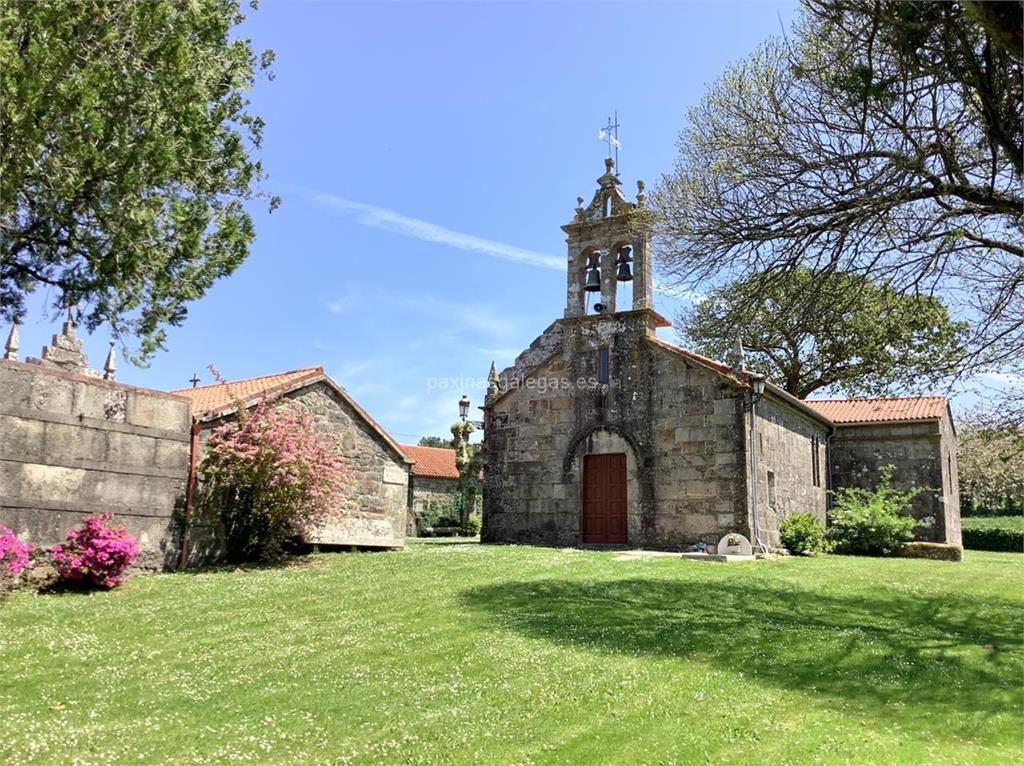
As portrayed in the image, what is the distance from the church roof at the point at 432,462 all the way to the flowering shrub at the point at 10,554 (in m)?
26.0

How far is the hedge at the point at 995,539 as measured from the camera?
31891 mm

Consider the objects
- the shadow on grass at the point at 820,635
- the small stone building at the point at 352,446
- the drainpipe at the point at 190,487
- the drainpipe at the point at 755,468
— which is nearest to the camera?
the shadow on grass at the point at 820,635

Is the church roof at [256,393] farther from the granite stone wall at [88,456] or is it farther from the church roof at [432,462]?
the church roof at [432,462]

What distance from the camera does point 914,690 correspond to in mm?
6504

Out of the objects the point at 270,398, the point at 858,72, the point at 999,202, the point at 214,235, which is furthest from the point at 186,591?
the point at 999,202

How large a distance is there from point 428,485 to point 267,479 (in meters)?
23.5

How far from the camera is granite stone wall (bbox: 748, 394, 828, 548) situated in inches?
747

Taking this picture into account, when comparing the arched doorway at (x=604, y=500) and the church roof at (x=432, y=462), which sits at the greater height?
the church roof at (x=432, y=462)

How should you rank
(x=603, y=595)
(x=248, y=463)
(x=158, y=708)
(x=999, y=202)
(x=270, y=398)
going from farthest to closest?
1. (x=270, y=398)
2. (x=248, y=463)
3. (x=603, y=595)
4. (x=999, y=202)
5. (x=158, y=708)

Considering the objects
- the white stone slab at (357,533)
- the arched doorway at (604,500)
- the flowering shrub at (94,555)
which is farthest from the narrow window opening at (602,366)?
the flowering shrub at (94,555)

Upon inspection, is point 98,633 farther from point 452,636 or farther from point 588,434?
point 588,434

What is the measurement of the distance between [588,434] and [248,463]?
955cm

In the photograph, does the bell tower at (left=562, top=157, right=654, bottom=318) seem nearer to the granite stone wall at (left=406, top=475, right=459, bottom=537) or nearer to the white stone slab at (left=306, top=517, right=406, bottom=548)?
the white stone slab at (left=306, top=517, right=406, bottom=548)

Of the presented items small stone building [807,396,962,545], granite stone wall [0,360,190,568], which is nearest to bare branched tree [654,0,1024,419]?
granite stone wall [0,360,190,568]
